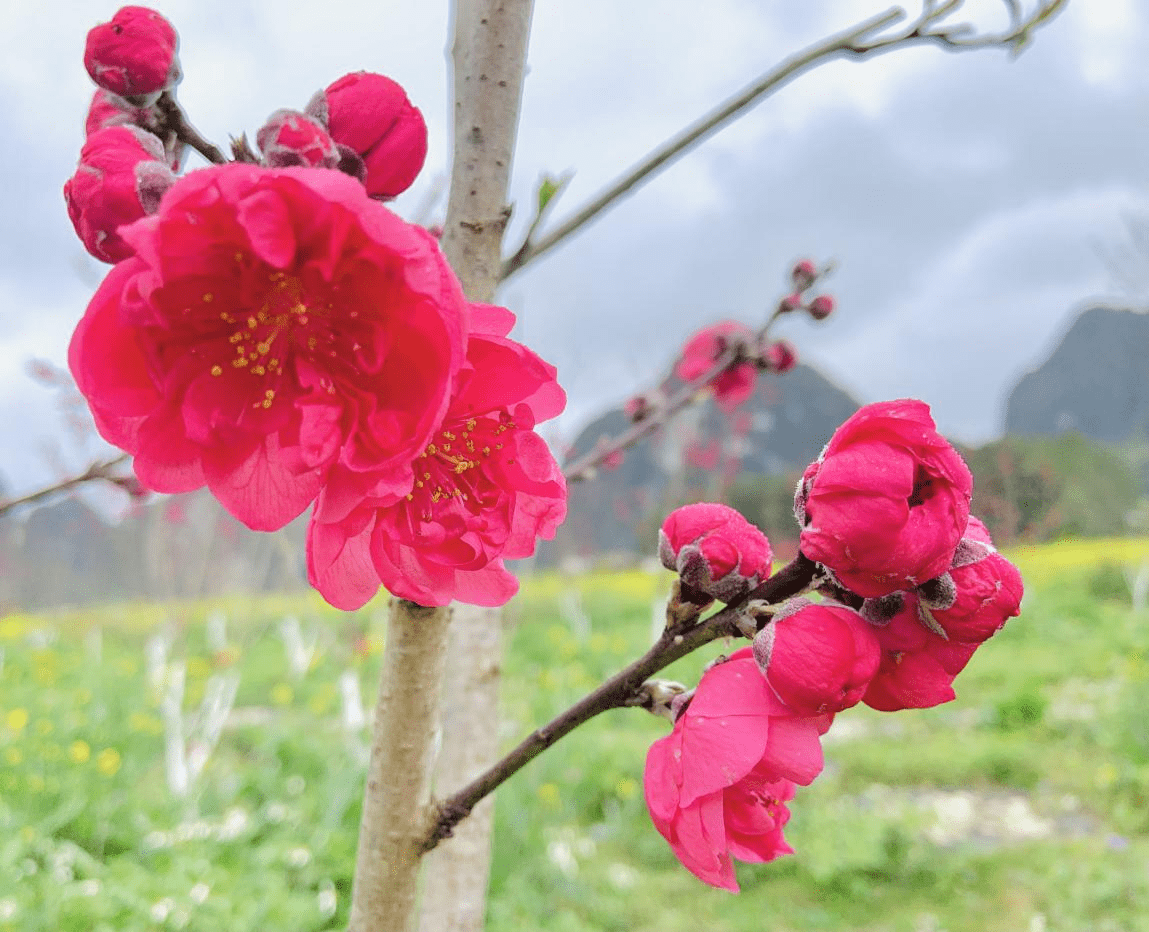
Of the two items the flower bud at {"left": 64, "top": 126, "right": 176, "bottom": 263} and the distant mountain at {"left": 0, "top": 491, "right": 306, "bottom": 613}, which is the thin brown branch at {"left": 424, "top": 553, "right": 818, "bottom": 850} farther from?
the distant mountain at {"left": 0, "top": 491, "right": 306, "bottom": 613}

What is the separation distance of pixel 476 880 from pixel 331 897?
2857 mm

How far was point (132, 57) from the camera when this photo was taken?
2.33 ft

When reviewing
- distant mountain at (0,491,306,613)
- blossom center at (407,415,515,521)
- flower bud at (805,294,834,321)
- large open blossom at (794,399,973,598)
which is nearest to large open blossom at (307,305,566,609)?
blossom center at (407,415,515,521)

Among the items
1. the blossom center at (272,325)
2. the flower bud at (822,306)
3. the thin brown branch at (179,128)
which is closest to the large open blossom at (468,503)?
the blossom center at (272,325)

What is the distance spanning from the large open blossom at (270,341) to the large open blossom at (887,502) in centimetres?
27

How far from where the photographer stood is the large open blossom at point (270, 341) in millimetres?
548

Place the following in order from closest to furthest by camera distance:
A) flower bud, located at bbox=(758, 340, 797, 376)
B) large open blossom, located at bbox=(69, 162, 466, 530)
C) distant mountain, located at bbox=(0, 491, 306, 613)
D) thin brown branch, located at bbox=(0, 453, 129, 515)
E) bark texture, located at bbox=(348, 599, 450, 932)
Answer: large open blossom, located at bbox=(69, 162, 466, 530)
bark texture, located at bbox=(348, 599, 450, 932)
thin brown branch, located at bbox=(0, 453, 129, 515)
flower bud, located at bbox=(758, 340, 797, 376)
distant mountain, located at bbox=(0, 491, 306, 613)

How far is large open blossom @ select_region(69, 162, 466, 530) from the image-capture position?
1.80 ft

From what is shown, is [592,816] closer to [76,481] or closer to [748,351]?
[748,351]

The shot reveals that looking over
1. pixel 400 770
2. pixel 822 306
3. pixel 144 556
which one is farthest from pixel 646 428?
pixel 144 556

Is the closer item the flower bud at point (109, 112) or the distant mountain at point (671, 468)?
the flower bud at point (109, 112)

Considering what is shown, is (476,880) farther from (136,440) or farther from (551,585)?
(551,585)

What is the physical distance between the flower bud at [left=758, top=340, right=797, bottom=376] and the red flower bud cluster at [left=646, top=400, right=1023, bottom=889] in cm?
108

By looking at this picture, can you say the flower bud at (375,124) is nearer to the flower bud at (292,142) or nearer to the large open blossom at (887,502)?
the flower bud at (292,142)
